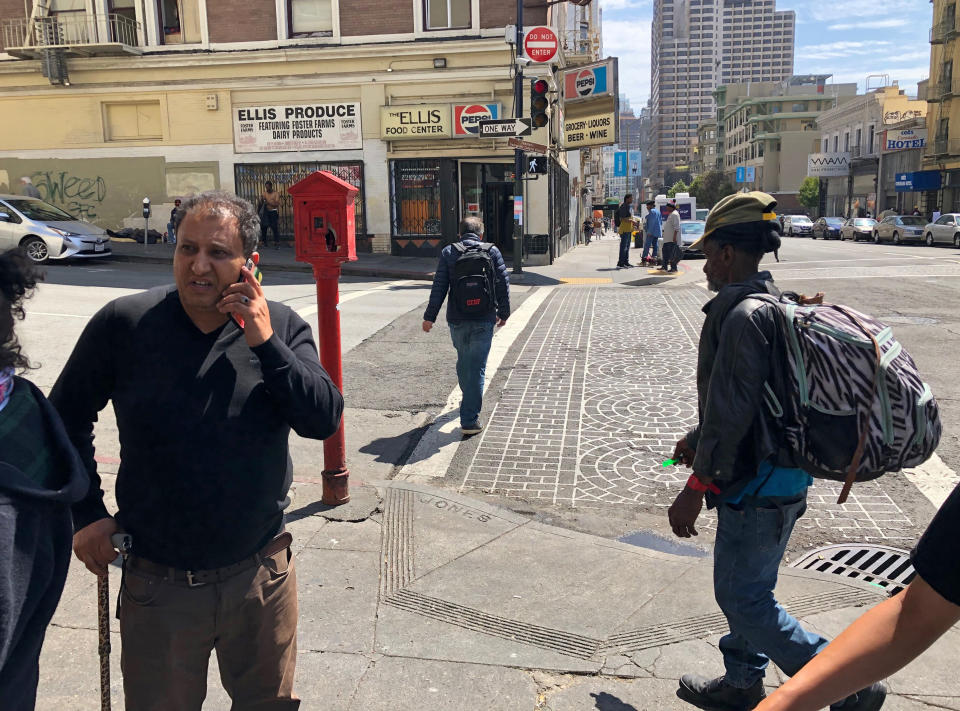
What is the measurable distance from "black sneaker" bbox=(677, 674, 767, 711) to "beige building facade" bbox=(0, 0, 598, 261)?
2055cm

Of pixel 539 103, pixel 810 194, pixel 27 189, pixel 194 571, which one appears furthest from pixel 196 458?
pixel 810 194

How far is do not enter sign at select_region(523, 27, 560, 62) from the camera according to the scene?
19.4 m

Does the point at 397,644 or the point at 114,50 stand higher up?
the point at 114,50

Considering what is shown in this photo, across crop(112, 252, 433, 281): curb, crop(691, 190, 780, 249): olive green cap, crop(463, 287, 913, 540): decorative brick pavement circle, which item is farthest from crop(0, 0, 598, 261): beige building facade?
crop(691, 190, 780, 249): olive green cap

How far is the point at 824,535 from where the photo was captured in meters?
4.80

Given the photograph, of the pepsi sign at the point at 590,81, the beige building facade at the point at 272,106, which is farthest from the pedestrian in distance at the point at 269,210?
the pepsi sign at the point at 590,81

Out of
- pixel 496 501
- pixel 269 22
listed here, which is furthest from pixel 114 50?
pixel 496 501

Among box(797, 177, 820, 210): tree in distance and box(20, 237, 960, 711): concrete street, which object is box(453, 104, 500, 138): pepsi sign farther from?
box(797, 177, 820, 210): tree in distance

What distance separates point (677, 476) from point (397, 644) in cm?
302

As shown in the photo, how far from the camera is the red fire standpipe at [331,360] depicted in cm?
501

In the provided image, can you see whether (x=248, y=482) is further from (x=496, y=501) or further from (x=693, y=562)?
(x=496, y=501)

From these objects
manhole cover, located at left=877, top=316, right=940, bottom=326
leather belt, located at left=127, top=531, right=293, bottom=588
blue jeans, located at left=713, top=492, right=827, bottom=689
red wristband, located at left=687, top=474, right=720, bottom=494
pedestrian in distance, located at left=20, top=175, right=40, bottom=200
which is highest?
pedestrian in distance, located at left=20, top=175, right=40, bottom=200

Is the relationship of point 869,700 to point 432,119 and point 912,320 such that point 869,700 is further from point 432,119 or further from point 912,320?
point 432,119

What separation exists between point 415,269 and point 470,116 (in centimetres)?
518
